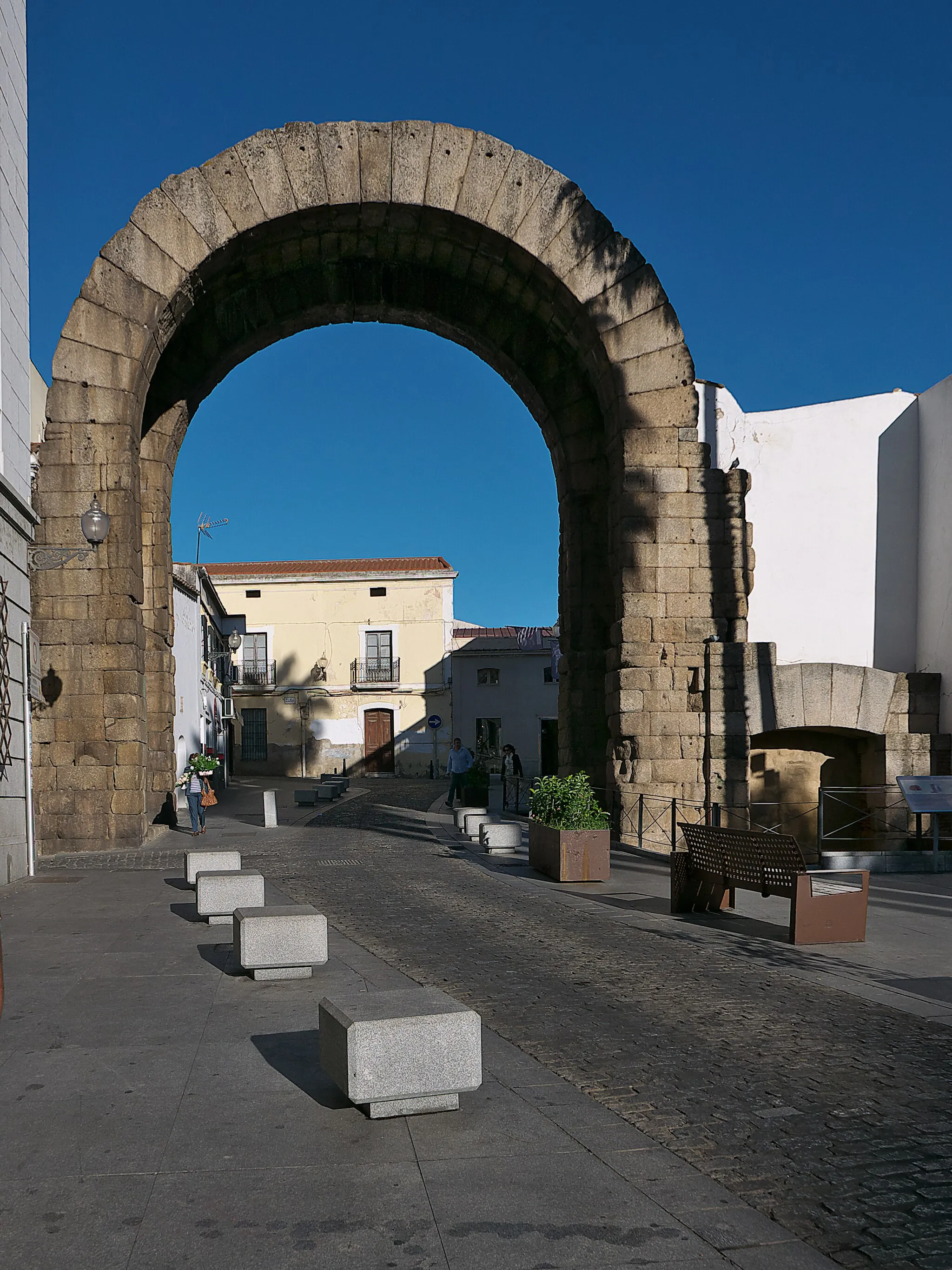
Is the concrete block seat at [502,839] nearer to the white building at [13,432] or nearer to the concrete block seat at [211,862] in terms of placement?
the concrete block seat at [211,862]

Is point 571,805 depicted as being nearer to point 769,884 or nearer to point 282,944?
point 769,884

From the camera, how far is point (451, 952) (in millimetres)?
7336

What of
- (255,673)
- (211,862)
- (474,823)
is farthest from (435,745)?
(211,862)

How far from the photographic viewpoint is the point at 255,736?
42.8 meters

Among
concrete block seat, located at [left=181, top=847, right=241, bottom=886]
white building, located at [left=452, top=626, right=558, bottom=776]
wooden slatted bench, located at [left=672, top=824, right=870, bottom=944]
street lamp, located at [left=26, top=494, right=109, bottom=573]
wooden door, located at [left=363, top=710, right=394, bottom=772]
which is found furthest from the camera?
wooden door, located at [left=363, top=710, right=394, bottom=772]

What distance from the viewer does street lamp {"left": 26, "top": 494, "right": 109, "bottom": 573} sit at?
12.1m

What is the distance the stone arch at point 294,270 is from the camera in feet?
45.3

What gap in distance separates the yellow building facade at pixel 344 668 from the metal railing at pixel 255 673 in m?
0.04

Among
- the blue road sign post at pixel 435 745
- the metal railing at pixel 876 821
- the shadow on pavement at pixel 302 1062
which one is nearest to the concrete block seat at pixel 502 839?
the metal railing at pixel 876 821

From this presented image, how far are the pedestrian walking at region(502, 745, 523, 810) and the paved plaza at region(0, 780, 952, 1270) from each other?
13.2 metres

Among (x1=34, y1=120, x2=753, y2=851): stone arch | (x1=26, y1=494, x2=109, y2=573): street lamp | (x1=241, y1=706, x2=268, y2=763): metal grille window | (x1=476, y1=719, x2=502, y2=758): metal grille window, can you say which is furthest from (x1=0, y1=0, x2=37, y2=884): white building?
(x1=241, y1=706, x2=268, y2=763): metal grille window

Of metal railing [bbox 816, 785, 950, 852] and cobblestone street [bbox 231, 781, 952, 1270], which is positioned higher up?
cobblestone street [bbox 231, 781, 952, 1270]

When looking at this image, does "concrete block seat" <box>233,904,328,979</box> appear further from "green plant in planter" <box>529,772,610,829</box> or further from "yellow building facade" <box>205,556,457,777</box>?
"yellow building facade" <box>205,556,457,777</box>

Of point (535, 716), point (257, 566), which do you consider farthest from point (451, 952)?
point (257, 566)
